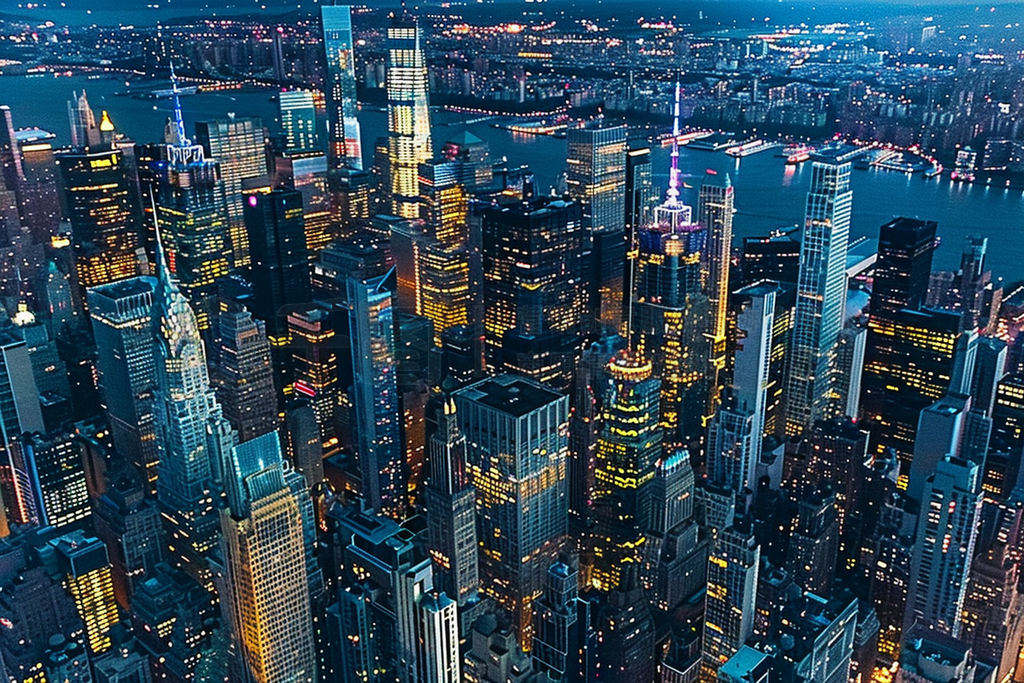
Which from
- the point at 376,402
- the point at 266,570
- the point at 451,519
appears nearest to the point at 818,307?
the point at 376,402

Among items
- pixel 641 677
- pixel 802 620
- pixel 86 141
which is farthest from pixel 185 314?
pixel 802 620

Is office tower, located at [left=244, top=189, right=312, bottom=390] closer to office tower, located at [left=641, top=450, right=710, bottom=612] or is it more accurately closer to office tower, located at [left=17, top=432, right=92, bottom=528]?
office tower, located at [left=17, top=432, right=92, bottom=528]

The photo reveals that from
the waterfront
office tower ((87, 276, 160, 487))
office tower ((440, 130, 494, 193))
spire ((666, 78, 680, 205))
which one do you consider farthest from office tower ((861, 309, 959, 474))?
office tower ((87, 276, 160, 487))

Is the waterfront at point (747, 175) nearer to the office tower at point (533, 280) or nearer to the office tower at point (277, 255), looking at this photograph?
the office tower at point (533, 280)

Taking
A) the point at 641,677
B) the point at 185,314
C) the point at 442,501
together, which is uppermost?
the point at 185,314

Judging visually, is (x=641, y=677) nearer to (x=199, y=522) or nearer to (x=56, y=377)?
(x=199, y=522)

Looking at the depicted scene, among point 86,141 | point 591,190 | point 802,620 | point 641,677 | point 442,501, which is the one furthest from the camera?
point 591,190
